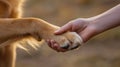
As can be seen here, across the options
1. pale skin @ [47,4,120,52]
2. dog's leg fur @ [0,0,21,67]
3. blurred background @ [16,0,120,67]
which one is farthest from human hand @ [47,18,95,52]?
blurred background @ [16,0,120,67]

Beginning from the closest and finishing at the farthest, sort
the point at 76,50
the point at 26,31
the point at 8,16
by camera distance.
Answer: the point at 26,31 < the point at 8,16 < the point at 76,50

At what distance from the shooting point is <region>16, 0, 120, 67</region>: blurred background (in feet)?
29.2

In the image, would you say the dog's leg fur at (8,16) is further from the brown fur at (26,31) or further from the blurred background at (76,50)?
the blurred background at (76,50)

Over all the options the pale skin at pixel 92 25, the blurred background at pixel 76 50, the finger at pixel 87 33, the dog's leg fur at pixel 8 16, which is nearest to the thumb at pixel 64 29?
the pale skin at pixel 92 25

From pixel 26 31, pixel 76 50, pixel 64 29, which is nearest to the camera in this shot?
pixel 64 29

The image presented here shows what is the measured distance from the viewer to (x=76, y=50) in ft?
30.6

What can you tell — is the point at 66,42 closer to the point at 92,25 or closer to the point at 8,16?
the point at 92,25

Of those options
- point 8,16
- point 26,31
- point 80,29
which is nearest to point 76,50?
point 8,16

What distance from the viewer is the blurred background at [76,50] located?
29.2 feet

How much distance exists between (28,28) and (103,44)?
4.70 metres

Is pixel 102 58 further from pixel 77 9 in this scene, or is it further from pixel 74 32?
pixel 74 32

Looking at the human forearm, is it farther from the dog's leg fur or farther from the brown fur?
the dog's leg fur

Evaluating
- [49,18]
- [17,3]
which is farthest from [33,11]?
[17,3]

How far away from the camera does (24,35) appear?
5367 millimetres
